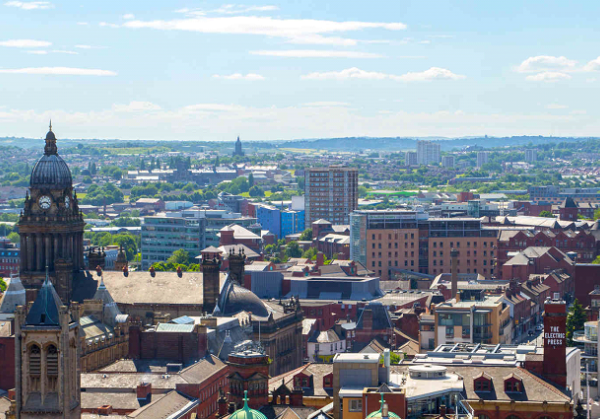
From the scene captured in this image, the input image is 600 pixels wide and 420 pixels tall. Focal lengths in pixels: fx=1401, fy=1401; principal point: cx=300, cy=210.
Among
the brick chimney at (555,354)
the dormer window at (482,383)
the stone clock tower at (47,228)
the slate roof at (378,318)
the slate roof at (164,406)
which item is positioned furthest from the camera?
the slate roof at (378,318)

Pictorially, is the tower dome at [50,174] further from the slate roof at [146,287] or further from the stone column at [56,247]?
the slate roof at [146,287]

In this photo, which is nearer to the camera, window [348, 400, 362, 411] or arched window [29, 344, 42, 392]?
arched window [29, 344, 42, 392]

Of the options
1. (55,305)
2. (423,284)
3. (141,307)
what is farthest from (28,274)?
(423,284)

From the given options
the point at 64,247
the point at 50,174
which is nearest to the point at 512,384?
the point at 64,247

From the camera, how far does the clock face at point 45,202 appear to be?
4759 inches

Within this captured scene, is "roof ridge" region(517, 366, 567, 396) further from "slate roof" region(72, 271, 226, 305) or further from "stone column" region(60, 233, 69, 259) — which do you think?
"stone column" region(60, 233, 69, 259)

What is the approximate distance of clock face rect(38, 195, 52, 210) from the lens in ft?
397

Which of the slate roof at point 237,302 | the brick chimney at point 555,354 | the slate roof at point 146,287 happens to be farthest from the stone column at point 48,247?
the brick chimney at point 555,354

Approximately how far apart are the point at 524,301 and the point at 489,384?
217ft

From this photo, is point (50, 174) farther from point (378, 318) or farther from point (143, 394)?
point (143, 394)

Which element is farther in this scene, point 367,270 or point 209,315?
point 367,270

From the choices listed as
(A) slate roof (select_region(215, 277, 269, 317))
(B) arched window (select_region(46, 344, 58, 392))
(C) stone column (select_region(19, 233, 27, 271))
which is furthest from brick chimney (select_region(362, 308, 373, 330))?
(B) arched window (select_region(46, 344, 58, 392))

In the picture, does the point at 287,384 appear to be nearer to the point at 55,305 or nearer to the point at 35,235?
the point at 55,305

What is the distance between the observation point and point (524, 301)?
14600cm
